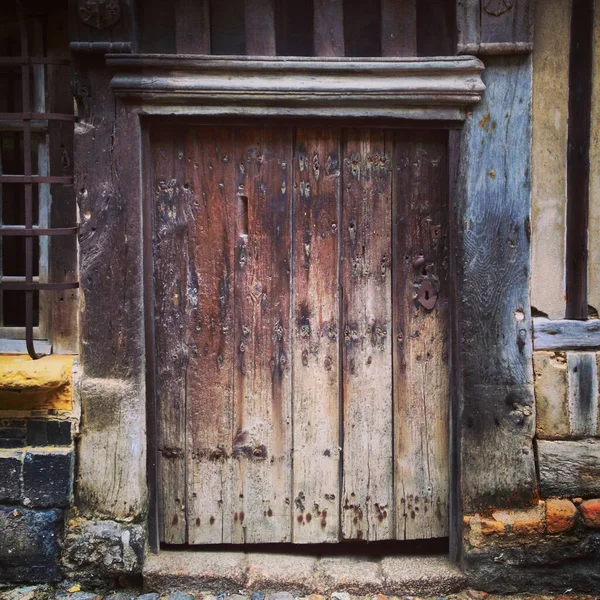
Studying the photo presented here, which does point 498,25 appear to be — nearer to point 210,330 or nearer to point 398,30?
point 398,30

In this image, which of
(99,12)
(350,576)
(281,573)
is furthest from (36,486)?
(99,12)

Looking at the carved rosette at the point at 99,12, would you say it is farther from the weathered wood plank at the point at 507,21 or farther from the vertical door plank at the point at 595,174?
the vertical door plank at the point at 595,174

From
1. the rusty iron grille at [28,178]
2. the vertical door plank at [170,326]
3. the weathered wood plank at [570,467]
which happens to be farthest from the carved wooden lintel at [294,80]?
the weathered wood plank at [570,467]

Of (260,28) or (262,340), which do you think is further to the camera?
(262,340)

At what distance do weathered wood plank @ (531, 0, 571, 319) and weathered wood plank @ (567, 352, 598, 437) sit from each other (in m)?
0.38

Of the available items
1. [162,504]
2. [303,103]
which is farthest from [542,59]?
[162,504]

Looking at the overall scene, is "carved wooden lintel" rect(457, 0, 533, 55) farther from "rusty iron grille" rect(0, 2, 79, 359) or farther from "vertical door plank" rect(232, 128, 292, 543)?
"rusty iron grille" rect(0, 2, 79, 359)

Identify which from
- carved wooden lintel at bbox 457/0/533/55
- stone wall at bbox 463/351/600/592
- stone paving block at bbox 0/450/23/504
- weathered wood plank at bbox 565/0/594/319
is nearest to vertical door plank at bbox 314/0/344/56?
carved wooden lintel at bbox 457/0/533/55

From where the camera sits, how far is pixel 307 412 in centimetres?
265

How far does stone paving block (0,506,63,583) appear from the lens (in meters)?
2.49

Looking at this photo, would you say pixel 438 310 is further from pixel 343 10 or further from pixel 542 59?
pixel 343 10

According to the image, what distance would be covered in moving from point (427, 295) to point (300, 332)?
1.88 feet

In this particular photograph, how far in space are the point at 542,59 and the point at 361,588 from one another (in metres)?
2.32

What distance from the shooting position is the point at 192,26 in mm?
2455
